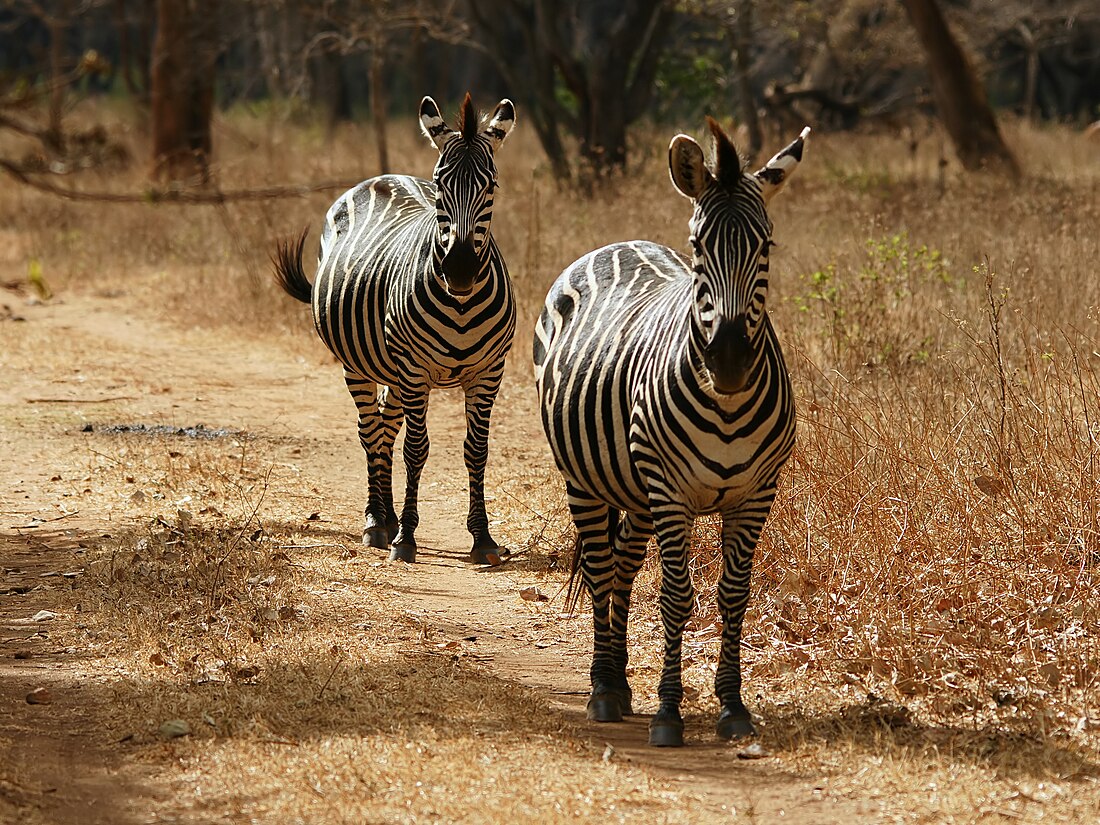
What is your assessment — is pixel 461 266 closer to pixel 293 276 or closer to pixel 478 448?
pixel 478 448

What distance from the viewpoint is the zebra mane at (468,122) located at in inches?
264

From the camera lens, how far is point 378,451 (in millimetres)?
7738

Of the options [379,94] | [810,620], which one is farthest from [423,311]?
[379,94]

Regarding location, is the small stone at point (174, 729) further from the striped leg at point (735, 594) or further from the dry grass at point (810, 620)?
the striped leg at point (735, 594)

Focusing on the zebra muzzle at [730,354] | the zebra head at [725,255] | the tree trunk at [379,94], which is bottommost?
the zebra muzzle at [730,354]

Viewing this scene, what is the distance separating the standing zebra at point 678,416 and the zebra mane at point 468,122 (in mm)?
1748

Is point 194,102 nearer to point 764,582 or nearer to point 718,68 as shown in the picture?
point 718,68

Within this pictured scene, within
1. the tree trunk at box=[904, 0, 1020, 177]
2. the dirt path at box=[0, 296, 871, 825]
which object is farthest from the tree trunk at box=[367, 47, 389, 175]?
the tree trunk at box=[904, 0, 1020, 177]

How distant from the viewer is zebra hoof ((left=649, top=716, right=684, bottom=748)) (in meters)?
4.57

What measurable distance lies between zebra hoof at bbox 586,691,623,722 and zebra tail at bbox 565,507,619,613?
59cm

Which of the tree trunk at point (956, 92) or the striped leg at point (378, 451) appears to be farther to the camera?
the tree trunk at point (956, 92)

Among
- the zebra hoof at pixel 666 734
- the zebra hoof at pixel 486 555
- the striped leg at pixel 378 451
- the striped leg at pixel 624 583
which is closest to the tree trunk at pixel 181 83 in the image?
the striped leg at pixel 378 451

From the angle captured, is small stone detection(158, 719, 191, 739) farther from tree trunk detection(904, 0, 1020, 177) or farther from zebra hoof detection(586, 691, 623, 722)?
tree trunk detection(904, 0, 1020, 177)

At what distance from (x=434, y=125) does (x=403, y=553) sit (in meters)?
2.16
